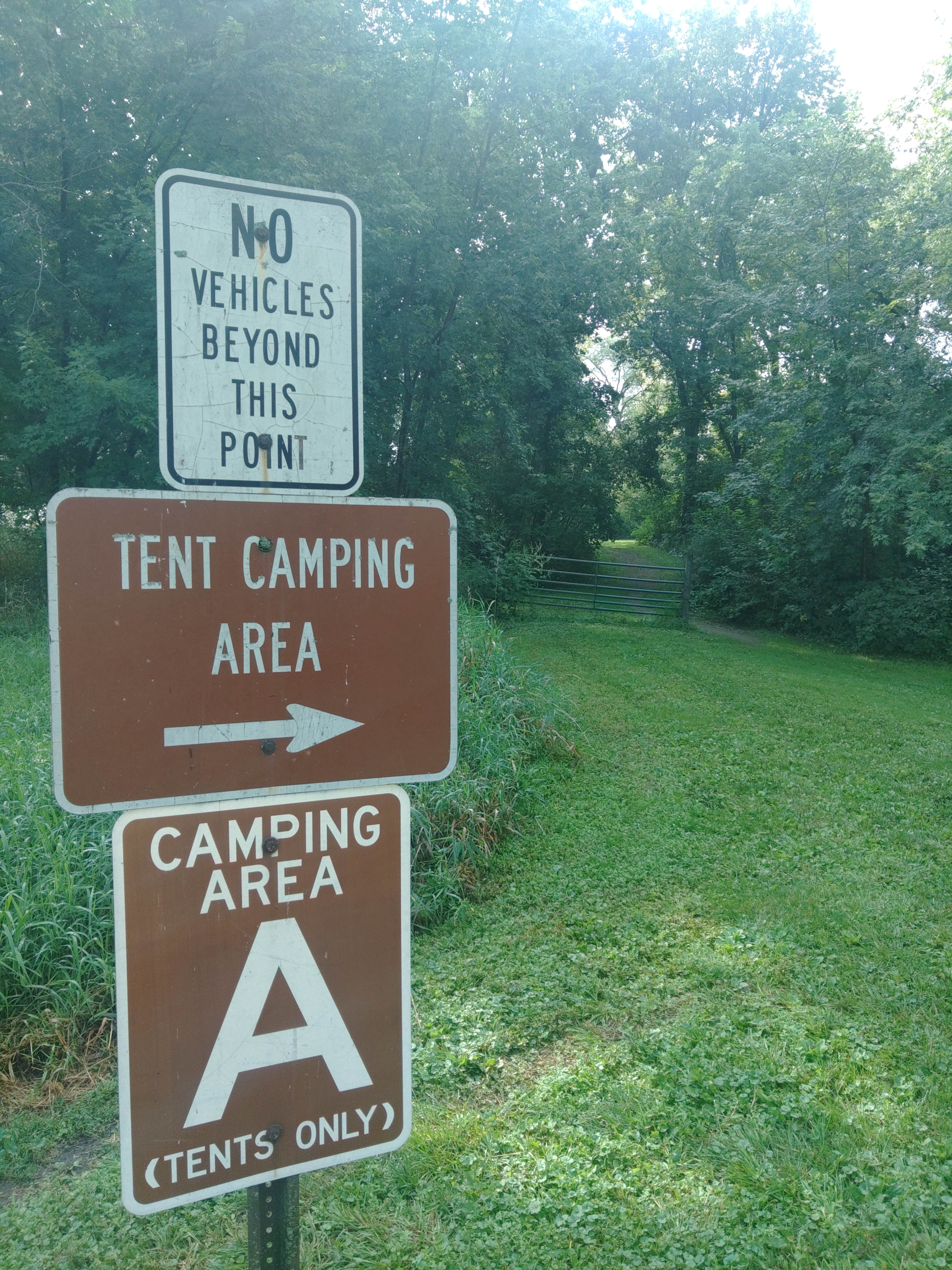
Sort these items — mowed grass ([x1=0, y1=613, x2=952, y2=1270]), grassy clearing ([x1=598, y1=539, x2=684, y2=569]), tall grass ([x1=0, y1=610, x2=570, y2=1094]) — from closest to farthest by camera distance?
mowed grass ([x1=0, y1=613, x2=952, y2=1270])
tall grass ([x1=0, y1=610, x2=570, y2=1094])
grassy clearing ([x1=598, y1=539, x2=684, y2=569])

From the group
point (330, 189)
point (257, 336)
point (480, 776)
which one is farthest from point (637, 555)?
point (257, 336)

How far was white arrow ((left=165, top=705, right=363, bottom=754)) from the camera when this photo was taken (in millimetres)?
1389

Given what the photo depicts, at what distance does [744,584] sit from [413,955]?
56.9 ft

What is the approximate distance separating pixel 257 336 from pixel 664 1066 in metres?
3.23

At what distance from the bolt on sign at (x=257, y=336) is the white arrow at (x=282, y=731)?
1.21ft

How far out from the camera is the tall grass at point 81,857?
3.85 meters

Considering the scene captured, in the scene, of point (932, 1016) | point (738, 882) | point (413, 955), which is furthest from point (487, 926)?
point (932, 1016)

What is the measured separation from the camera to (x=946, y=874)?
231 inches

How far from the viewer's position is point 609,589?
21.4m

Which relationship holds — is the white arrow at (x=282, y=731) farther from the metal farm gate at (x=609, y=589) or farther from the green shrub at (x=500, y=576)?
the metal farm gate at (x=609, y=589)

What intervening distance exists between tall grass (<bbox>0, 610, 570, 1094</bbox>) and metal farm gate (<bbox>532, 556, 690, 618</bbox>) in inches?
470

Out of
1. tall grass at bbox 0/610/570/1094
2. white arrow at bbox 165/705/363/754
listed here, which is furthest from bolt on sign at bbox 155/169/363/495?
tall grass at bbox 0/610/570/1094

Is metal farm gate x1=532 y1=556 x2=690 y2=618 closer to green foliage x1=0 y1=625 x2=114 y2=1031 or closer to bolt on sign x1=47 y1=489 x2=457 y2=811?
green foliage x1=0 y1=625 x2=114 y2=1031

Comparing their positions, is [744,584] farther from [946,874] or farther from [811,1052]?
[811,1052]
